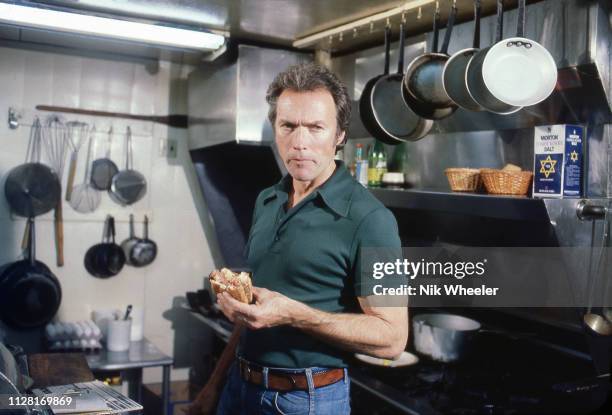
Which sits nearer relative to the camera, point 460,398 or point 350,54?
point 460,398

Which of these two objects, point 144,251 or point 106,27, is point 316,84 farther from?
point 144,251

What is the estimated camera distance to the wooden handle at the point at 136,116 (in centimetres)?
309

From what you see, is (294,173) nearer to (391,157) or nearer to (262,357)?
(262,357)

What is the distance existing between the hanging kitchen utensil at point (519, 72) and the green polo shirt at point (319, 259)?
0.52 metres


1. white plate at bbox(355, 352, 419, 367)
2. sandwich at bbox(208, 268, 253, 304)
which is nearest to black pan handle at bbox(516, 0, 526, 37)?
sandwich at bbox(208, 268, 253, 304)

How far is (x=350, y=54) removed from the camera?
9.25ft

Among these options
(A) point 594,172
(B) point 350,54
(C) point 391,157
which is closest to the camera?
(A) point 594,172

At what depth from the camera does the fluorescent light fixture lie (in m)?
2.19

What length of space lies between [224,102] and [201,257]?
41.4 inches

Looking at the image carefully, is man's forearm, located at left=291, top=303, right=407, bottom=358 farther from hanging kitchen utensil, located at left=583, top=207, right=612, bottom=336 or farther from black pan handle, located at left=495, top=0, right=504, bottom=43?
black pan handle, located at left=495, top=0, right=504, bottom=43

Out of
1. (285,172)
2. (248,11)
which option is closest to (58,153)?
(285,172)

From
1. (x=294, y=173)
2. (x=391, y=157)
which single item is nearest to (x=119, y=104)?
(x=391, y=157)

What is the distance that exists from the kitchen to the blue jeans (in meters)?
0.48

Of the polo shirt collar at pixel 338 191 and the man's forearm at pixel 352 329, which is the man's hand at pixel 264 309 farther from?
the polo shirt collar at pixel 338 191
